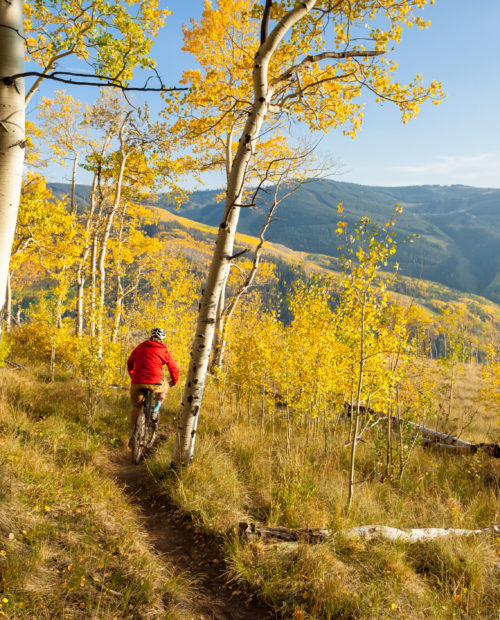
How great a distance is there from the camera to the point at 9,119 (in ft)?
6.56

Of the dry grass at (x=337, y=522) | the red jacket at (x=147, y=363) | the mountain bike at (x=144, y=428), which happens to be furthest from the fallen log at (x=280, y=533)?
→ the red jacket at (x=147, y=363)

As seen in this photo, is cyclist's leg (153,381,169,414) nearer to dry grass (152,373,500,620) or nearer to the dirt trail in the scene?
dry grass (152,373,500,620)

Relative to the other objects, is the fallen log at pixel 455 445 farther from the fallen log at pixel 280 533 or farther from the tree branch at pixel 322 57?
the tree branch at pixel 322 57

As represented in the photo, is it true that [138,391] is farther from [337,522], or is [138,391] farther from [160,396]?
[337,522]

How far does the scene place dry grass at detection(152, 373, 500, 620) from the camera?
2826 millimetres

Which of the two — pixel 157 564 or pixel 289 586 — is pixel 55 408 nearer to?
pixel 157 564

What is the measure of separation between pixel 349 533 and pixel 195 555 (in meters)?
1.69

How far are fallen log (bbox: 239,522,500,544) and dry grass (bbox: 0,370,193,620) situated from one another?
3.12 feet

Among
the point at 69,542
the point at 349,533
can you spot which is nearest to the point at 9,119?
the point at 69,542

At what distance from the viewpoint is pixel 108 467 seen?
491 cm

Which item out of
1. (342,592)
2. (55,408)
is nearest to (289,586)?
(342,592)

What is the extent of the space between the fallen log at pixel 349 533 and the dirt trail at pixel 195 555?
0.43 meters

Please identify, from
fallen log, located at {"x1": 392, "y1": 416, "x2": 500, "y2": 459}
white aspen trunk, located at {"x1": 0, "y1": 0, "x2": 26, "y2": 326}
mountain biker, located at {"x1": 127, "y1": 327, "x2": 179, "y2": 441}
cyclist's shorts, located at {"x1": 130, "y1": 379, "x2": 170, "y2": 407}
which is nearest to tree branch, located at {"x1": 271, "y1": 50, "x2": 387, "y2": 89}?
white aspen trunk, located at {"x1": 0, "y1": 0, "x2": 26, "y2": 326}

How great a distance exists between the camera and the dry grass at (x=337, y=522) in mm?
2826
